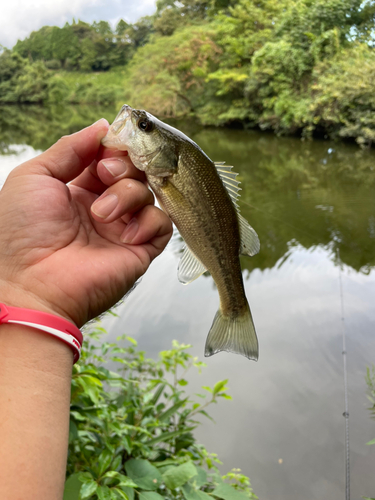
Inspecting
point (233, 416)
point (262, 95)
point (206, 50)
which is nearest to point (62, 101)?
point (206, 50)

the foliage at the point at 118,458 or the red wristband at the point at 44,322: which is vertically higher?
the red wristband at the point at 44,322

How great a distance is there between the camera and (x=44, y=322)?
1.10 meters

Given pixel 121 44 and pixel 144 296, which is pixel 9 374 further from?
pixel 121 44

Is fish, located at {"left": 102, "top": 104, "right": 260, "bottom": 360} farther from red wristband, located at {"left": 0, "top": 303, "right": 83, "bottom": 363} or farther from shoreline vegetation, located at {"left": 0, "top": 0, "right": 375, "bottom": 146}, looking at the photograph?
shoreline vegetation, located at {"left": 0, "top": 0, "right": 375, "bottom": 146}

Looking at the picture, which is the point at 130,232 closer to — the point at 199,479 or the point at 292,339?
the point at 199,479

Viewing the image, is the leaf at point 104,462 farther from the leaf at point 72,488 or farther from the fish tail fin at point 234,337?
the fish tail fin at point 234,337

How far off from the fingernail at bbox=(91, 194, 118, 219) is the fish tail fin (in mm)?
652

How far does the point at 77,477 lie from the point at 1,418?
2.53 ft

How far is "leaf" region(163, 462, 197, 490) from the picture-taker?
1694 millimetres

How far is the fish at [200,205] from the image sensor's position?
1.41 m

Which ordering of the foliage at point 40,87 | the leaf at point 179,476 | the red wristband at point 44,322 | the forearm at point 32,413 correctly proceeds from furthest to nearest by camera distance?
1. the foliage at point 40,87
2. the leaf at point 179,476
3. the red wristband at point 44,322
4. the forearm at point 32,413

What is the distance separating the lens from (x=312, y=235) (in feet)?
24.6

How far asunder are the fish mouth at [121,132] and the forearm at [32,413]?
78cm

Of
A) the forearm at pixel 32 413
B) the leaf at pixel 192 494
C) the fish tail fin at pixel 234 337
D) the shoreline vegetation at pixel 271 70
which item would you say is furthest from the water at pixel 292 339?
the shoreline vegetation at pixel 271 70
